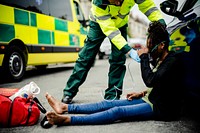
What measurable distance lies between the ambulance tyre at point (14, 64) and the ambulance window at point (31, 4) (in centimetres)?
84

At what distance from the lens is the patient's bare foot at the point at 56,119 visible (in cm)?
252

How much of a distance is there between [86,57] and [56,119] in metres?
1.30

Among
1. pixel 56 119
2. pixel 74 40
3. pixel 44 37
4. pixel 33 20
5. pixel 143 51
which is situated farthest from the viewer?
pixel 74 40

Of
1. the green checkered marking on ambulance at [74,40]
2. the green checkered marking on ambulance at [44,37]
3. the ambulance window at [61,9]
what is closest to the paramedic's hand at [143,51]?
the green checkered marking on ambulance at [44,37]

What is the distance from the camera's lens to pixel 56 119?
2.54 metres

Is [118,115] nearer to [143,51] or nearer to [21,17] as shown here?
[143,51]

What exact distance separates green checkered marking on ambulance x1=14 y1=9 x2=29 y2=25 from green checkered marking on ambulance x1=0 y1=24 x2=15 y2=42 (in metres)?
0.24

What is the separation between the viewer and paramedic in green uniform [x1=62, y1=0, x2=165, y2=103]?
3242 mm

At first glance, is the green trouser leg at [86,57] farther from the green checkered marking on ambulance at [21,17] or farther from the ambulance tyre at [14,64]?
the green checkered marking on ambulance at [21,17]

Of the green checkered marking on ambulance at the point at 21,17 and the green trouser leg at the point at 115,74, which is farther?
the green checkered marking on ambulance at the point at 21,17

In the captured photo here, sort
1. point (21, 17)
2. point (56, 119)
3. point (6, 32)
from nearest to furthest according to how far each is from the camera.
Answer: point (56, 119) → point (6, 32) → point (21, 17)

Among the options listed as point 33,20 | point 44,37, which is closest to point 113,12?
point 33,20

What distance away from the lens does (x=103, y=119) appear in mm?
2646

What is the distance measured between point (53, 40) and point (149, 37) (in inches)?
200
